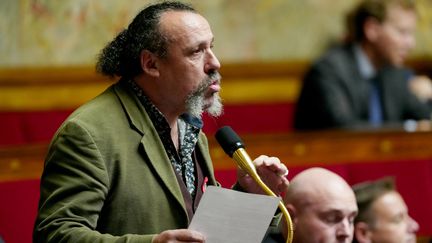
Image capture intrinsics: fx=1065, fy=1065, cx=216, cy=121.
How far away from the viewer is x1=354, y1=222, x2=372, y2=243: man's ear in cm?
354

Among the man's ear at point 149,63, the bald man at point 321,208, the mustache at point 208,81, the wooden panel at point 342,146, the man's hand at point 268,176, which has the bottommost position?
the wooden panel at point 342,146

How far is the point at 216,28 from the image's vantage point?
6.31 metres

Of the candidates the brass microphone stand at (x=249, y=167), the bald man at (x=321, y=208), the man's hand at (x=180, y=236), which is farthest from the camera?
the bald man at (x=321, y=208)

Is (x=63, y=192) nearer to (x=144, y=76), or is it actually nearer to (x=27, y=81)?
(x=144, y=76)

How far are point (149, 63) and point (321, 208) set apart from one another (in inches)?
29.8

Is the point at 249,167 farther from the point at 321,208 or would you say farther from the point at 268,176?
the point at 321,208

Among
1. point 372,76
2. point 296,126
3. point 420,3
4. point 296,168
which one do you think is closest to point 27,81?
point 296,126

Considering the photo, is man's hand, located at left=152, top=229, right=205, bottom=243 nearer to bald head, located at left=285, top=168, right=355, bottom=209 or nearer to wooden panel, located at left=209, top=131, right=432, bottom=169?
bald head, located at left=285, top=168, right=355, bottom=209

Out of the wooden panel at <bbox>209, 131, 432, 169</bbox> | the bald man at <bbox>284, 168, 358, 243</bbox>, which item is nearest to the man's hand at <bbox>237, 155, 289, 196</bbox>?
the bald man at <bbox>284, 168, 358, 243</bbox>

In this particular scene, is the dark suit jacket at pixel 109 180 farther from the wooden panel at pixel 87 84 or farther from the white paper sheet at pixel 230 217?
the wooden panel at pixel 87 84

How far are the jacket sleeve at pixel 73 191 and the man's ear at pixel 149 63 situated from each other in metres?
0.27

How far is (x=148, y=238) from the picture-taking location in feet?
7.66

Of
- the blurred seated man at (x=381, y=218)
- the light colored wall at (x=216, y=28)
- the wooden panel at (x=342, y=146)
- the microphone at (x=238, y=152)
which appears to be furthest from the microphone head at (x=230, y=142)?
the light colored wall at (x=216, y=28)

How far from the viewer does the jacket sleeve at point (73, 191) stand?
93.7 inches
